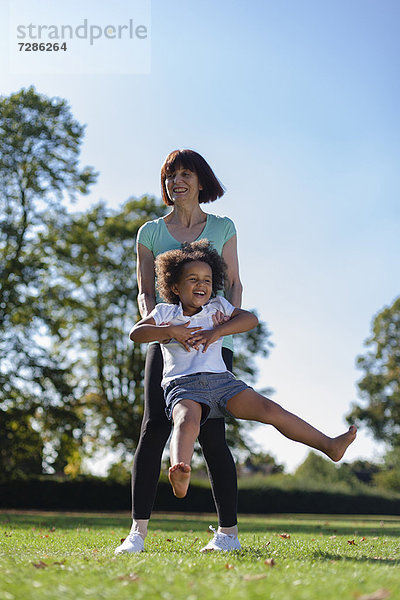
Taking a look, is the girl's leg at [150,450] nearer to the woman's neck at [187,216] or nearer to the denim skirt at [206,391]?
the denim skirt at [206,391]

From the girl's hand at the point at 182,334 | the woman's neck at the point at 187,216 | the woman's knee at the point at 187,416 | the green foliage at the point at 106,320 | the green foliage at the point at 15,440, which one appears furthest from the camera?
the green foliage at the point at 106,320

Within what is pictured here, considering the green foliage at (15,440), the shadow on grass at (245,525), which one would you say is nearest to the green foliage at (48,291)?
the green foliage at (15,440)

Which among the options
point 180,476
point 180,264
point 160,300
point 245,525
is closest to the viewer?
point 180,476

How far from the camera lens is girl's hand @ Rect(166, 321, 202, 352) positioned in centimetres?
403

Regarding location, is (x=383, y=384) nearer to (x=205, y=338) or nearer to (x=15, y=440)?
(x=15, y=440)

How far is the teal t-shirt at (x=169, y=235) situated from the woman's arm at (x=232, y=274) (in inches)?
2.1

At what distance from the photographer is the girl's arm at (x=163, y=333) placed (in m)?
4.04

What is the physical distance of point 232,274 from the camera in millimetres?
4891

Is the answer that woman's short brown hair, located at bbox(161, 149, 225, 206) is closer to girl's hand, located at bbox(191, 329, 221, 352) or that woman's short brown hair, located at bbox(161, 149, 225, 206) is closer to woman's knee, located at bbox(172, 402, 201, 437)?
girl's hand, located at bbox(191, 329, 221, 352)

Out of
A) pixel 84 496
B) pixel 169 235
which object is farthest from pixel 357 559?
pixel 84 496

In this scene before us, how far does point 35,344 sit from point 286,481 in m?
14.1

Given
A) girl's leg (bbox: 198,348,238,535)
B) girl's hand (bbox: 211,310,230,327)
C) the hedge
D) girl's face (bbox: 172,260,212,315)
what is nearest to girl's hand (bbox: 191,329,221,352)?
girl's hand (bbox: 211,310,230,327)

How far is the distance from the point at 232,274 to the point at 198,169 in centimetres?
82

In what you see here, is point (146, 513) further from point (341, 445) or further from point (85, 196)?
point (85, 196)
